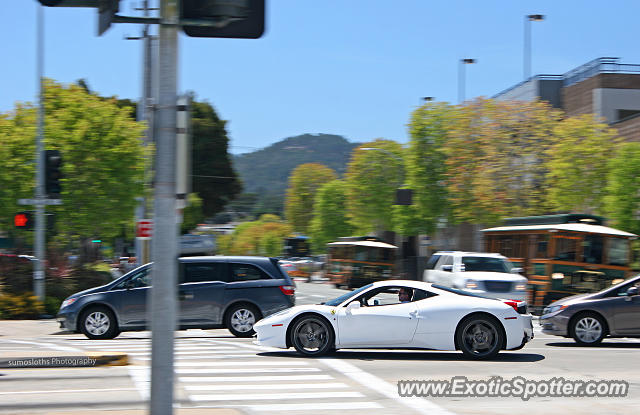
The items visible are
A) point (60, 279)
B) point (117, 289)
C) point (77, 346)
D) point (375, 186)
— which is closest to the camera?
point (77, 346)

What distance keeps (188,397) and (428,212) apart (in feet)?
132

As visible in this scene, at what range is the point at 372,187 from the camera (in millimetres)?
59219

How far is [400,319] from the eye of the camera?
41.6 feet

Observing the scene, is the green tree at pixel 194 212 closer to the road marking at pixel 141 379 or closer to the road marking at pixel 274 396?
the road marking at pixel 141 379

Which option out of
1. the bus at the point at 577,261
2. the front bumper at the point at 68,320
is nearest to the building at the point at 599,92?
the bus at the point at 577,261

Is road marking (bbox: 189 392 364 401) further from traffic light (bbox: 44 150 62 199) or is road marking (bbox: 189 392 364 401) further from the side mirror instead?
traffic light (bbox: 44 150 62 199)

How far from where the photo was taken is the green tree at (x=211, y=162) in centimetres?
6912

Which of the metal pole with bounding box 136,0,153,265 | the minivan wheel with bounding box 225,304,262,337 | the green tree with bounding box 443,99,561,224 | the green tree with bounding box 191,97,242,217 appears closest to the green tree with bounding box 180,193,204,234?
the green tree with bounding box 191,97,242,217

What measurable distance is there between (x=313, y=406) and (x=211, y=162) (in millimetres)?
61795

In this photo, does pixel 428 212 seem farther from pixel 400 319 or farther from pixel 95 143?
pixel 400 319

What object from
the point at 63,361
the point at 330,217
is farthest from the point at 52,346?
the point at 330,217

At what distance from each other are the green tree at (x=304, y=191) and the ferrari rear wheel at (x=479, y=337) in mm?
81106

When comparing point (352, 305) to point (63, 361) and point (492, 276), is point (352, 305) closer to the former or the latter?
point (63, 361)

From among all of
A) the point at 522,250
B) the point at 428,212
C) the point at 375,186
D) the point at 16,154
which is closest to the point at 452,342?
the point at 522,250
